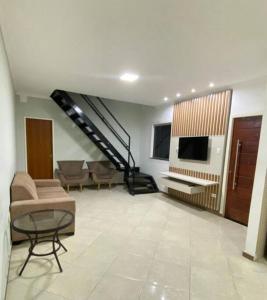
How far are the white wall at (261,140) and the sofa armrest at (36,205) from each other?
2559 millimetres

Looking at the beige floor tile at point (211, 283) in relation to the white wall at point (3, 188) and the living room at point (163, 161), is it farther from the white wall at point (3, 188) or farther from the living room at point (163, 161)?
the white wall at point (3, 188)

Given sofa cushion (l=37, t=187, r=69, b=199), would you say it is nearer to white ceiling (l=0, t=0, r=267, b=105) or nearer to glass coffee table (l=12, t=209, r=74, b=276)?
glass coffee table (l=12, t=209, r=74, b=276)

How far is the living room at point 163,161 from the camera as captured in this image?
1.80 metres

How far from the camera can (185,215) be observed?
12.8ft

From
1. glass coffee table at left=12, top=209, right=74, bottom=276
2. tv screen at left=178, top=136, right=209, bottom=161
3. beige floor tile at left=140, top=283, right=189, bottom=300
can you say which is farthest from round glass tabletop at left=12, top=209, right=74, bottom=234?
tv screen at left=178, top=136, right=209, bottom=161

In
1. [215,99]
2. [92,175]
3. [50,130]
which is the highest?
[215,99]

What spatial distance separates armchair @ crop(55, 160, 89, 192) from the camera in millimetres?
5145

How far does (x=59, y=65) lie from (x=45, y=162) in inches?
136

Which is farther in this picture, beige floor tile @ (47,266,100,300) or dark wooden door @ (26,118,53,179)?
dark wooden door @ (26,118,53,179)

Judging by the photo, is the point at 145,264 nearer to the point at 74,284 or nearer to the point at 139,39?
the point at 74,284

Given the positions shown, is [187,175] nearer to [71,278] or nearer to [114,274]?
[114,274]

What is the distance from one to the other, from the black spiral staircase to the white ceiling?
1.44 meters

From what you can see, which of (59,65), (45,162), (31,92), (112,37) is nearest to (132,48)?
(112,37)

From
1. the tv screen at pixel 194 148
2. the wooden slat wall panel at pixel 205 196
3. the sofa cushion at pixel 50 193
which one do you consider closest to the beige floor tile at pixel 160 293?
the sofa cushion at pixel 50 193
